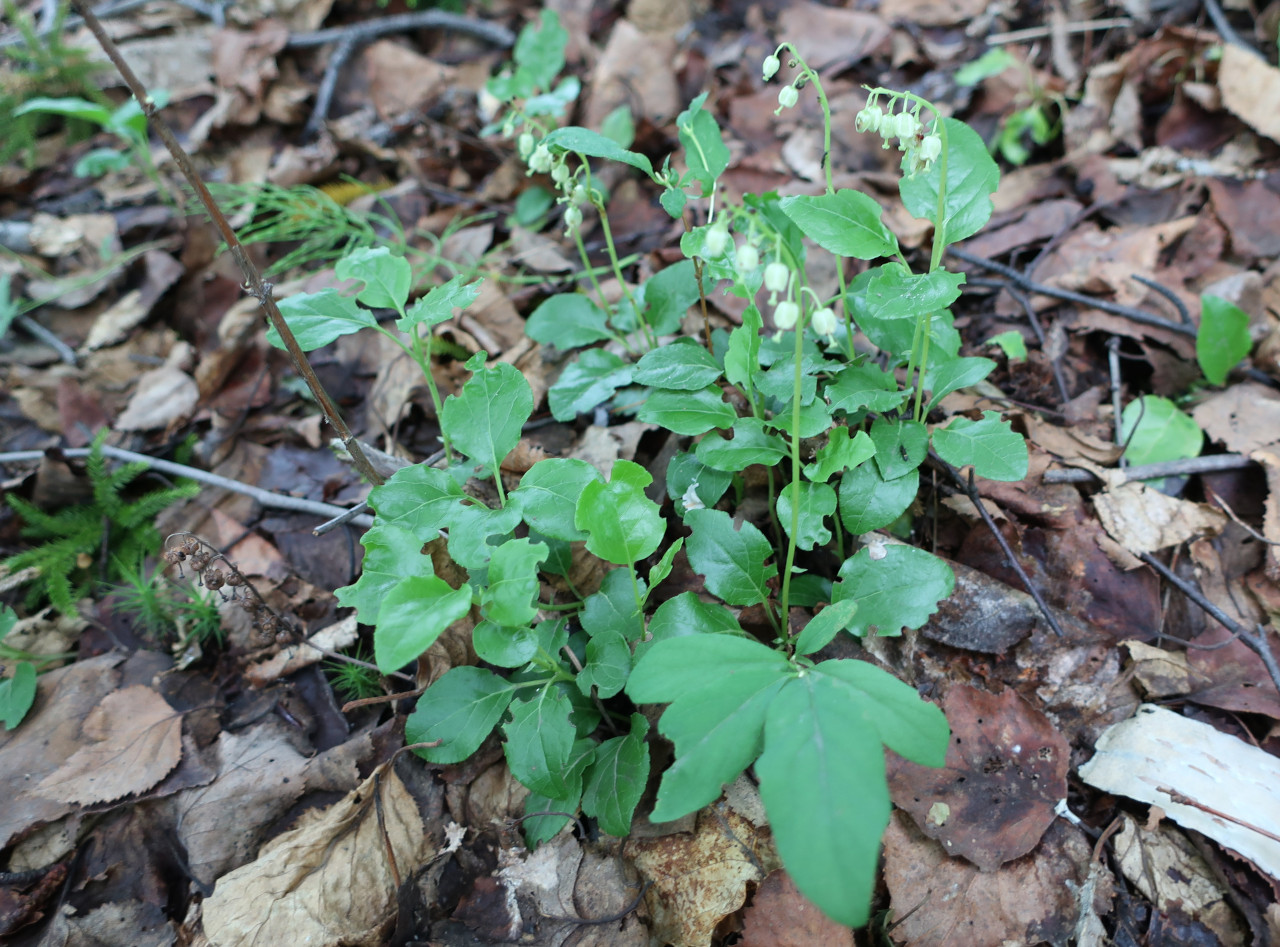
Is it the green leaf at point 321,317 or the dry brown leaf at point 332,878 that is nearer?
the dry brown leaf at point 332,878

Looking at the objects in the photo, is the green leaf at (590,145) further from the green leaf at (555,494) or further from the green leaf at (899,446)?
the green leaf at (899,446)

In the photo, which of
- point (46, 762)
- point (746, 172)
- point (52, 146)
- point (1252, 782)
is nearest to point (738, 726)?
point (1252, 782)

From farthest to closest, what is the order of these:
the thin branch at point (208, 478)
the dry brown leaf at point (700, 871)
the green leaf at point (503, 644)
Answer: the thin branch at point (208, 478), the dry brown leaf at point (700, 871), the green leaf at point (503, 644)

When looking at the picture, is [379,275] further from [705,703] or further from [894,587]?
[894,587]

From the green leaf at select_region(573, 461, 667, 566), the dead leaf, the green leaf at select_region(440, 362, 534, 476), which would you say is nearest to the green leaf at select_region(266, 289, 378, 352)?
the green leaf at select_region(440, 362, 534, 476)

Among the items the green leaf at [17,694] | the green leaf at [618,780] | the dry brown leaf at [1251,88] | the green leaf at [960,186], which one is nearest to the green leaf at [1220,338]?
the green leaf at [960,186]

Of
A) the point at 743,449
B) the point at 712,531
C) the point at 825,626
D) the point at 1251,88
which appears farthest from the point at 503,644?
the point at 1251,88

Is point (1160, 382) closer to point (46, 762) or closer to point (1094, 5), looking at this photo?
point (1094, 5)
